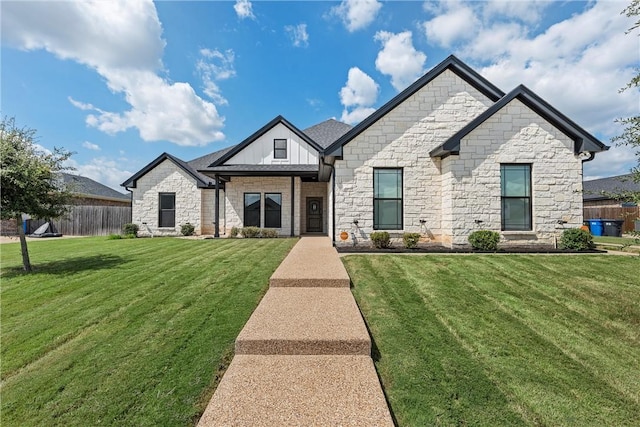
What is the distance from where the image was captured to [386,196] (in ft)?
30.4

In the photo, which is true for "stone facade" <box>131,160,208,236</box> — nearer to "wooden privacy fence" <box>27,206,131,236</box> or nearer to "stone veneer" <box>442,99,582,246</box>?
"wooden privacy fence" <box>27,206,131,236</box>

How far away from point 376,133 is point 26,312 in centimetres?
933

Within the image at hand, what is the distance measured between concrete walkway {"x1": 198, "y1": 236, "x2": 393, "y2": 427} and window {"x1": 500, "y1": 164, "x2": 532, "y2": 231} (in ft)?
22.5

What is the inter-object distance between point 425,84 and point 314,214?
8.83m

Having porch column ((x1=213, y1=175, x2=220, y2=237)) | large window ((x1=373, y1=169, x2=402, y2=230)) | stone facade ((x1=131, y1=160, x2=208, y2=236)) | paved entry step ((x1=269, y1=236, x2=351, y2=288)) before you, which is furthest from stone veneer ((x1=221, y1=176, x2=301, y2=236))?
paved entry step ((x1=269, y1=236, x2=351, y2=288))

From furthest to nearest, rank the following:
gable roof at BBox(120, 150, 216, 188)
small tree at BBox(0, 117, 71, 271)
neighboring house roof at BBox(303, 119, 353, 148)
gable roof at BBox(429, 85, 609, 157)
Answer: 1. neighboring house roof at BBox(303, 119, 353, 148)
2. gable roof at BBox(120, 150, 216, 188)
3. gable roof at BBox(429, 85, 609, 157)
4. small tree at BBox(0, 117, 71, 271)

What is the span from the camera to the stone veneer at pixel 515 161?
848 cm

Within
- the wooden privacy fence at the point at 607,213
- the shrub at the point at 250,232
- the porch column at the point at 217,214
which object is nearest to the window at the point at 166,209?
the porch column at the point at 217,214

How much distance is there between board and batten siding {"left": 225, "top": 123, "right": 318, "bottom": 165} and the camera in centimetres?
1453

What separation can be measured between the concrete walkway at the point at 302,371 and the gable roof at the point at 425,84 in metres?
5.86

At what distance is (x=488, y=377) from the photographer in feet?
9.34

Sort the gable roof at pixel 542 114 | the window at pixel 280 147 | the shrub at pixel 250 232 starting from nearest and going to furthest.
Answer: the gable roof at pixel 542 114 → the shrub at pixel 250 232 → the window at pixel 280 147

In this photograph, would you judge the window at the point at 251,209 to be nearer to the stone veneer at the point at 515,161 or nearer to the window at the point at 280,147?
the window at the point at 280,147

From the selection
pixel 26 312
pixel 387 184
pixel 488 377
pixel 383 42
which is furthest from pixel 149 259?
pixel 383 42
